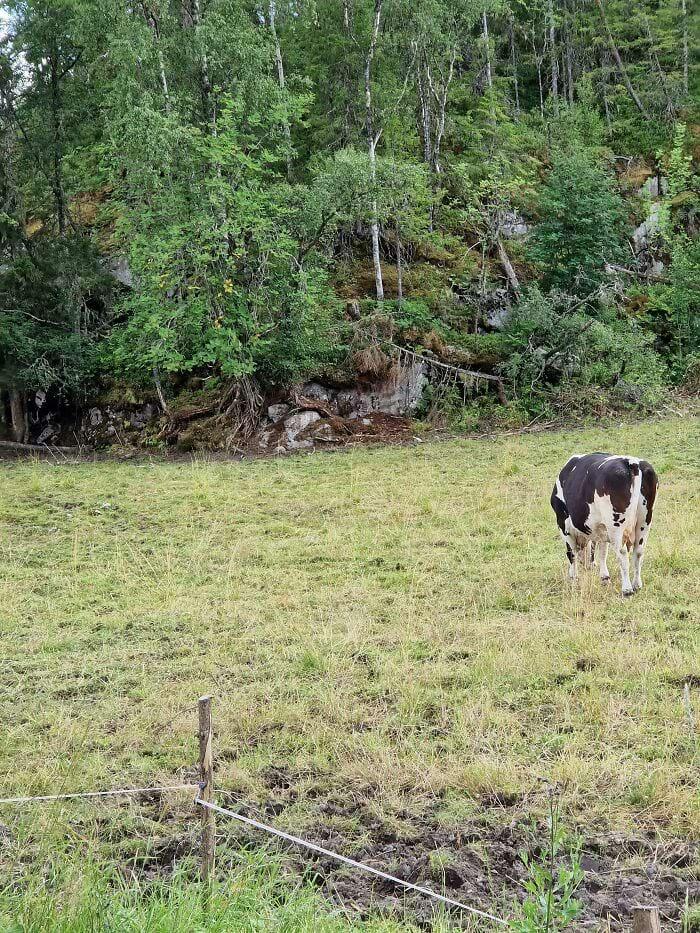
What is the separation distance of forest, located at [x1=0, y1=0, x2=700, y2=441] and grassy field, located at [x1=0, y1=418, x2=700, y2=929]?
6792 mm

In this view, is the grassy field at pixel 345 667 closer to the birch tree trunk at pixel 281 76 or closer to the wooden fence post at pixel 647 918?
the wooden fence post at pixel 647 918

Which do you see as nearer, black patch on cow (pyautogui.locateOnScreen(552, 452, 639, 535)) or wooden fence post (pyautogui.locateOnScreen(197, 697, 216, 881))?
wooden fence post (pyautogui.locateOnScreen(197, 697, 216, 881))

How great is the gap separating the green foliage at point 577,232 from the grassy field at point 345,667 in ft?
32.0

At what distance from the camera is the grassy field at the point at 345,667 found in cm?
427

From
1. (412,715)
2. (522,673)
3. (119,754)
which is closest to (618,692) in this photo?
(522,673)

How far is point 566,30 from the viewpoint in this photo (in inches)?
1172

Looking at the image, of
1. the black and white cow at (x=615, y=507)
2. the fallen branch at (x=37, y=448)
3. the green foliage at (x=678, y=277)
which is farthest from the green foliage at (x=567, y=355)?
the black and white cow at (x=615, y=507)

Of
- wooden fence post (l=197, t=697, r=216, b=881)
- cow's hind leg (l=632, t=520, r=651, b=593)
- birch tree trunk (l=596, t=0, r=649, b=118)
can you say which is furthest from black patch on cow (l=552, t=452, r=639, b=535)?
birch tree trunk (l=596, t=0, r=649, b=118)

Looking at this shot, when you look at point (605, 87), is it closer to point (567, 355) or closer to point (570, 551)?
point (567, 355)

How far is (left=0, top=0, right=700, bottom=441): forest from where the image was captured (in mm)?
16453

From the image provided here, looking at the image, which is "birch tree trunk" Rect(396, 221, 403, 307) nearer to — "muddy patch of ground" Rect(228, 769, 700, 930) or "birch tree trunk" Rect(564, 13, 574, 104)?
"birch tree trunk" Rect(564, 13, 574, 104)

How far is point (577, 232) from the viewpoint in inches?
798

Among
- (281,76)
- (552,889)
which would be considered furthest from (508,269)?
(552,889)

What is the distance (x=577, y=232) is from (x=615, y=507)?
1485 cm
